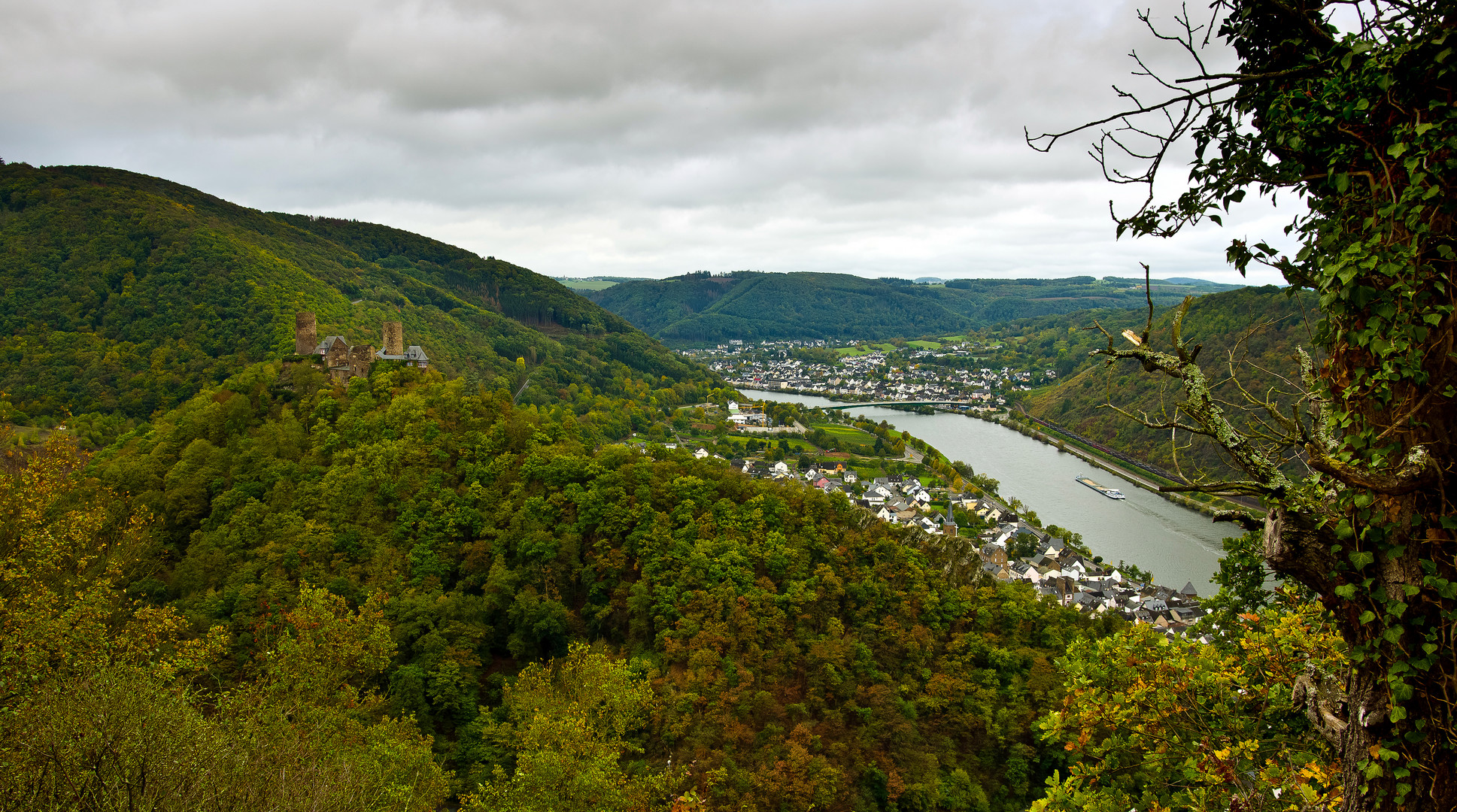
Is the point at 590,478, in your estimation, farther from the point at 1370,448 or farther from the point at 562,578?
the point at 1370,448

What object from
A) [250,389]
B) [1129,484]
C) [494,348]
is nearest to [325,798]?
[250,389]

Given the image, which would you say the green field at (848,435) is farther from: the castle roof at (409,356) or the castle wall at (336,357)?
the castle wall at (336,357)

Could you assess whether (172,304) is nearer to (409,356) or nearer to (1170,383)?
(409,356)

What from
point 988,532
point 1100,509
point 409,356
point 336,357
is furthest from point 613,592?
point 1100,509

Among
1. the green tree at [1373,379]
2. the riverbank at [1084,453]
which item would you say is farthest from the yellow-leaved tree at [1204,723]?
the riverbank at [1084,453]

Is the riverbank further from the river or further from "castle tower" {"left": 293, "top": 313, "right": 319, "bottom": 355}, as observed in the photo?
"castle tower" {"left": 293, "top": 313, "right": 319, "bottom": 355}

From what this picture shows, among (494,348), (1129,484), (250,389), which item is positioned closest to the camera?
(250,389)

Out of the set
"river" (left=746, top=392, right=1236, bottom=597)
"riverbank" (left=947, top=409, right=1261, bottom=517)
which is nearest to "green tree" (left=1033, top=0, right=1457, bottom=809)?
"river" (left=746, top=392, right=1236, bottom=597)
